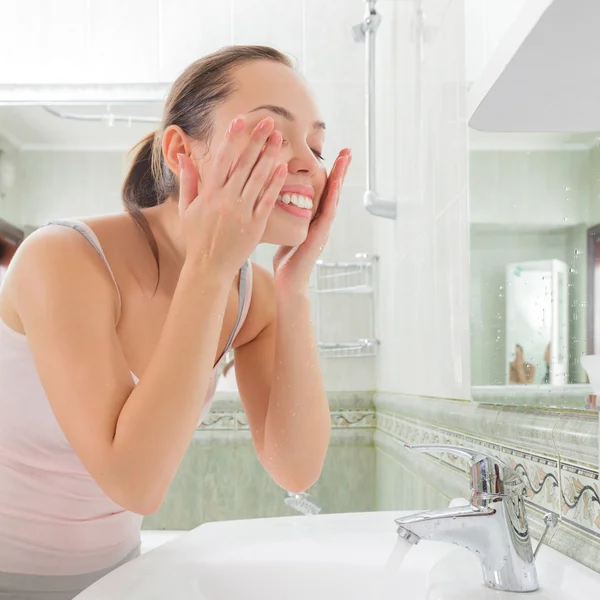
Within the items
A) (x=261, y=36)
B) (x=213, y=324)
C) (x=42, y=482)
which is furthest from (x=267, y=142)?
(x=261, y=36)

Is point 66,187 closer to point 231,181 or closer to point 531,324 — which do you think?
point 231,181

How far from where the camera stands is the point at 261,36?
81.0 inches

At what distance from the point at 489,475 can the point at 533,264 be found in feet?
0.73

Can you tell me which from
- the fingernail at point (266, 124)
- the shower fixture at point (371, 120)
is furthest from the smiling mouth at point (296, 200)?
the shower fixture at point (371, 120)

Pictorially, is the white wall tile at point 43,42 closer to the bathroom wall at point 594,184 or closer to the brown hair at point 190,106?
the brown hair at point 190,106

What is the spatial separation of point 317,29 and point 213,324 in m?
1.56

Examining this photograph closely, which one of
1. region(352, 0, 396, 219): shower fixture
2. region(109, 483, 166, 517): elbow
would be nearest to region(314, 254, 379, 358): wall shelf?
region(352, 0, 396, 219): shower fixture

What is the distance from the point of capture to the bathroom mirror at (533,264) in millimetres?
569

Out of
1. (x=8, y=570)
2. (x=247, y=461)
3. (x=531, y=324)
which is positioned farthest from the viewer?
(x=247, y=461)

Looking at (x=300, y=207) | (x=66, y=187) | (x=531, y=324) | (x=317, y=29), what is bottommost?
(x=531, y=324)

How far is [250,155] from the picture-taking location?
73 cm

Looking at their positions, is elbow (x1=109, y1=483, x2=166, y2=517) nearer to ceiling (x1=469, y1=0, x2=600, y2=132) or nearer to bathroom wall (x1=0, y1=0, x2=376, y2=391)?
ceiling (x1=469, y1=0, x2=600, y2=132)

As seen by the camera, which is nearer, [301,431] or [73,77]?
[301,431]

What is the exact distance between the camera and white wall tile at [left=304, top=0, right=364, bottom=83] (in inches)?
81.0
